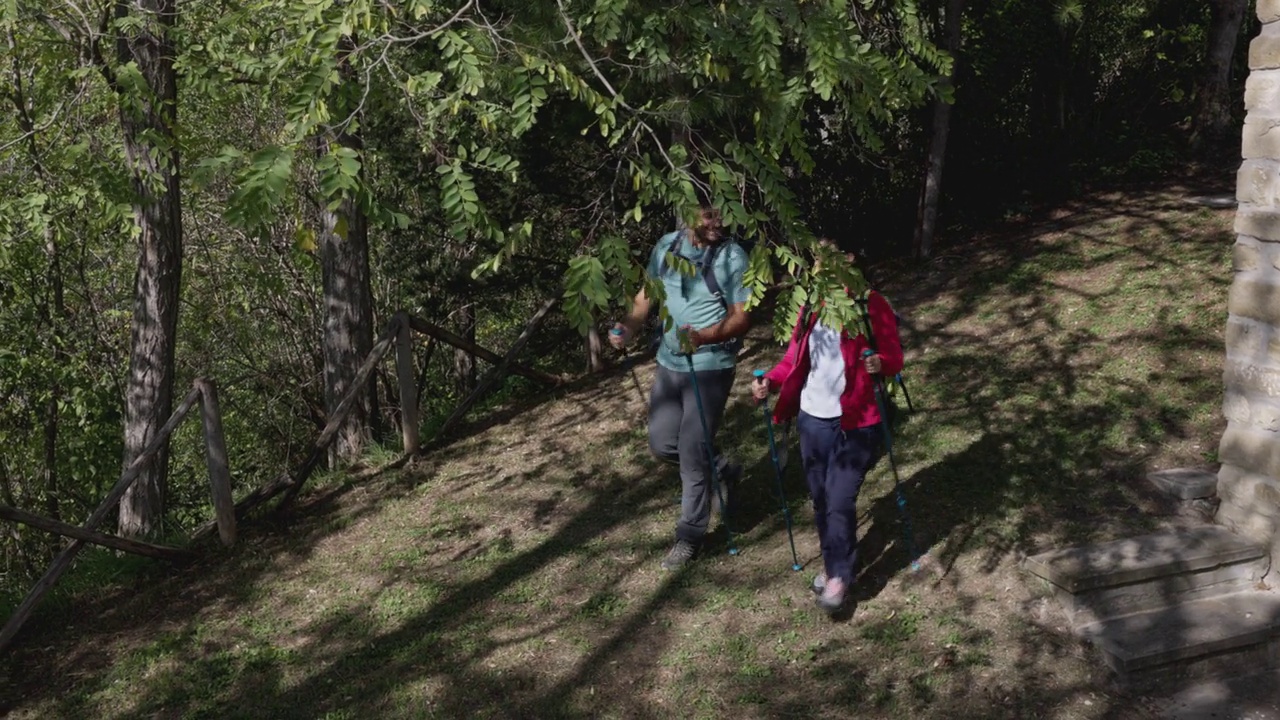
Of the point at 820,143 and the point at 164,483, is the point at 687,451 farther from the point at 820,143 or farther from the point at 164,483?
the point at 820,143

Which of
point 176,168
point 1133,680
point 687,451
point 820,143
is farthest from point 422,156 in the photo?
point 1133,680

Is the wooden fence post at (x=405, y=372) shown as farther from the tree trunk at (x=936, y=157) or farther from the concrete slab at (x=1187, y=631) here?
the tree trunk at (x=936, y=157)

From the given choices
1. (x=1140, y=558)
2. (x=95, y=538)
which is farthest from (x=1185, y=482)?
(x=95, y=538)

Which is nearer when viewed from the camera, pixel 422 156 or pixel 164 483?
pixel 164 483

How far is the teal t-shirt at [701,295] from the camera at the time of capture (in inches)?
225

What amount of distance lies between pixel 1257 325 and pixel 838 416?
208 cm

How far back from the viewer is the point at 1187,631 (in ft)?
16.7

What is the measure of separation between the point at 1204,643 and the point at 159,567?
595 centimetres

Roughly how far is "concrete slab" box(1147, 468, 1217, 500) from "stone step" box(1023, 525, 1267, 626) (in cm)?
35

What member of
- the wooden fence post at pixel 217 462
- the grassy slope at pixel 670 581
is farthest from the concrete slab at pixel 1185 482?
the wooden fence post at pixel 217 462

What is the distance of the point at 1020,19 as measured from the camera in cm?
1193

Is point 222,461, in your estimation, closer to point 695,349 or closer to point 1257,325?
point 695,349

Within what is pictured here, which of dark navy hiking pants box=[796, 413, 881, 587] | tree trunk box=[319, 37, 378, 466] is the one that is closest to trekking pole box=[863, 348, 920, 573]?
dark navy hiking pants box=[796, 413, 881, 587]

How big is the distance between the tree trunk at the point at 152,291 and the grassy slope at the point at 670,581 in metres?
1.50
